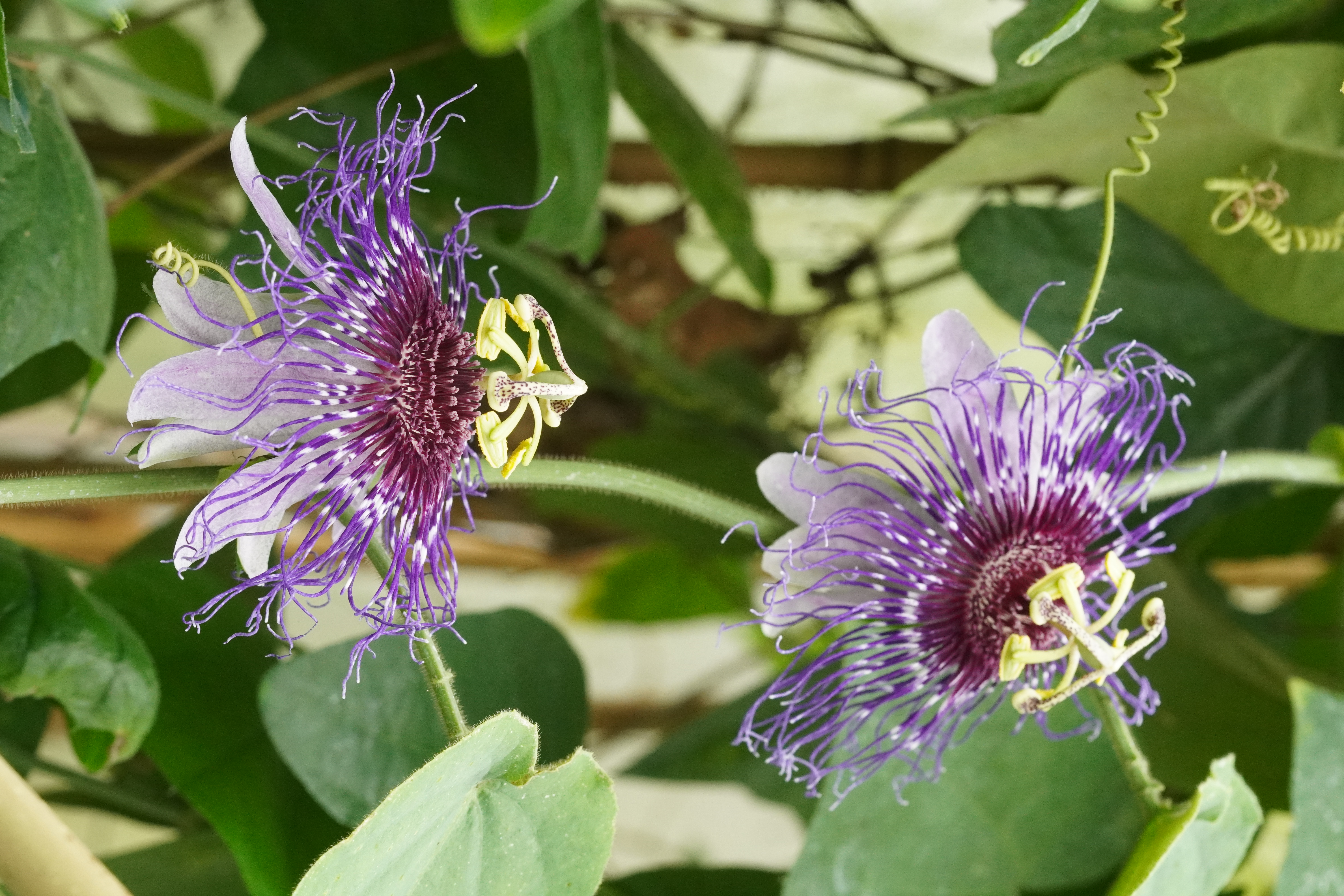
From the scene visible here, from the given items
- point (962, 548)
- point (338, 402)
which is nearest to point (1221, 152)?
point (962, 548)

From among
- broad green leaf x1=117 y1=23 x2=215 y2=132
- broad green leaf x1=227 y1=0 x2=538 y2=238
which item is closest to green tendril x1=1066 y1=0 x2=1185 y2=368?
broad green leaf x1=227 y1=0 x2=538 y2=238

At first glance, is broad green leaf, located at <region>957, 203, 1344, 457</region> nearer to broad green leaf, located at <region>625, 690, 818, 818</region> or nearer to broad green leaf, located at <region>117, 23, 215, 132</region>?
broad green leaf, located at <region>625, 690, 818, 818</region>

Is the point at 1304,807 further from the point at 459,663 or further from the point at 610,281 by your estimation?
the point at 610,281

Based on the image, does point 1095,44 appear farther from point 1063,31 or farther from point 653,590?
point 653,590

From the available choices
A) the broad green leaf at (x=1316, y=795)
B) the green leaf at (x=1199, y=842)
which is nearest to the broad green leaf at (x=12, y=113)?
the green leaf at (x=1199, y=842)

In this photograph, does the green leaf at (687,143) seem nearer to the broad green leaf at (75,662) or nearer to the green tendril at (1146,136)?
the green tendril at (1146,136)
